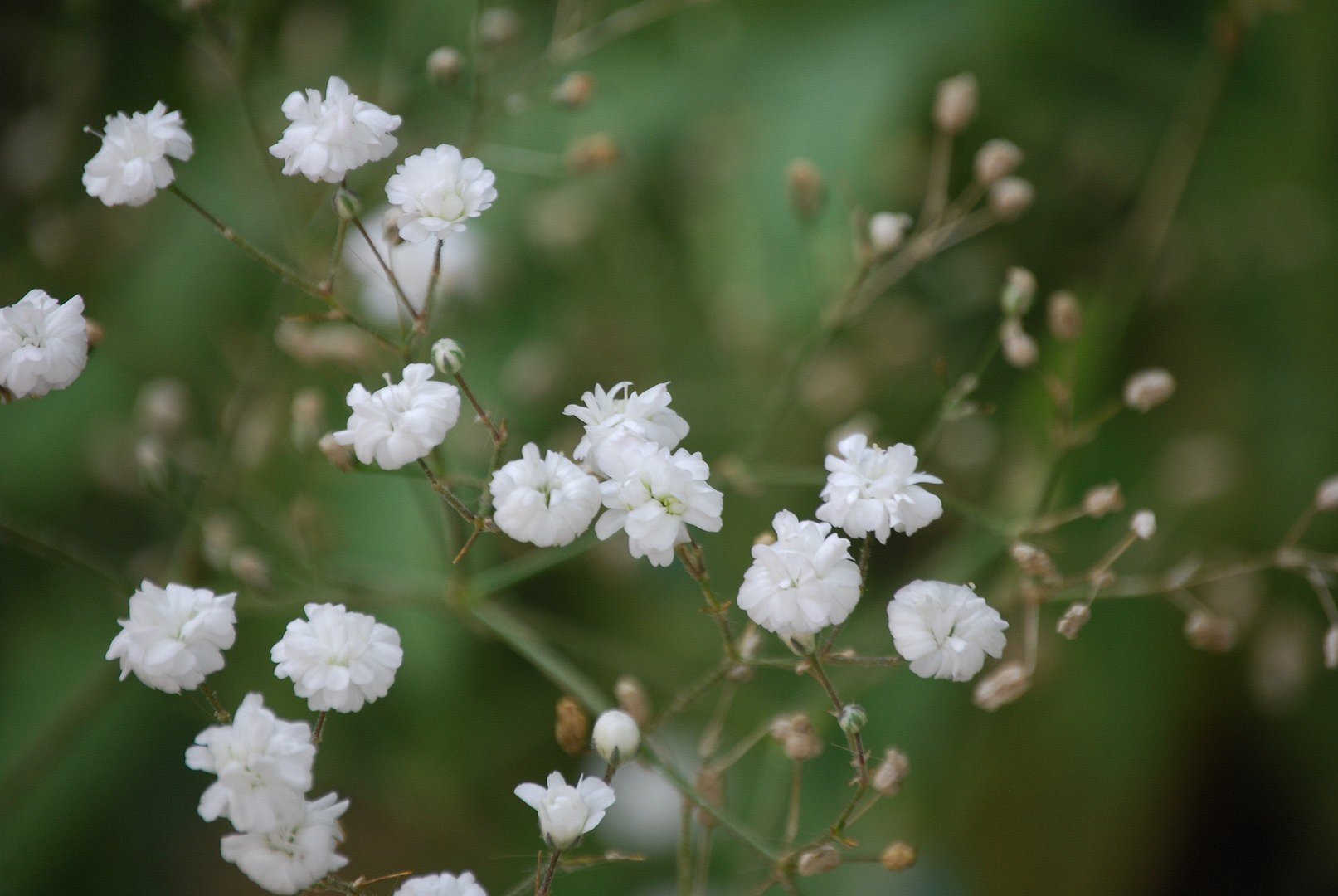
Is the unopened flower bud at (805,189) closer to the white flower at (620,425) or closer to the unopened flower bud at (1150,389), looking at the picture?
the unopened flower bud at (1150,389)

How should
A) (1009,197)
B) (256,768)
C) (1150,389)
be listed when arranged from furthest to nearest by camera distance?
1. (1009,197)
2. (1150,389)
3. (256,768)

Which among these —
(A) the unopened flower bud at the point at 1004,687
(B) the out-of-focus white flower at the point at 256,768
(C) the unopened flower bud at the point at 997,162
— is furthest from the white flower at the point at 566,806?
(C) the unopened flower bud at the point at 997,162

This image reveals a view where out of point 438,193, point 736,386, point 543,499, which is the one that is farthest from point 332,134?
point 736,386

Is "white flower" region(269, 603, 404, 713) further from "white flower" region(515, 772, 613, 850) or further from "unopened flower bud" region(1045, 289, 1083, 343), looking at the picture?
"unopened flower bud" region(1045, 289, 1083, 343)

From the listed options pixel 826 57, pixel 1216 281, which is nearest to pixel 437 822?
pixel 826 57

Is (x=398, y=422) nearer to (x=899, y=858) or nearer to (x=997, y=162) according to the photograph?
(x=899, y=858)

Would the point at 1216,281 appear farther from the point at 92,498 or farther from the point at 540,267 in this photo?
the point at 92,498
